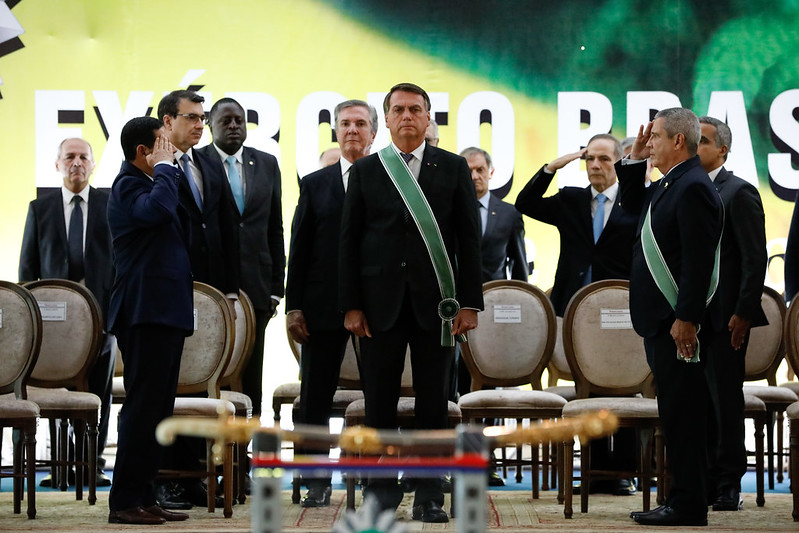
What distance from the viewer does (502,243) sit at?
6887mm

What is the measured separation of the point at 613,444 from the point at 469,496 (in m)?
3.83

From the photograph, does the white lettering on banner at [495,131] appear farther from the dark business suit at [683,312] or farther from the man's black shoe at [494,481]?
the dark business suit at [683,312]

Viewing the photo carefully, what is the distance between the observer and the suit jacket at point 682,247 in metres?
4.45

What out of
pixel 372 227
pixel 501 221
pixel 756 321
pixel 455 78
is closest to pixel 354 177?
pixel 372 227

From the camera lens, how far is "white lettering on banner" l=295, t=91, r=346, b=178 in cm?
784

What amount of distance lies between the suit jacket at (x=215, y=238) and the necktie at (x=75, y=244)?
1.16m

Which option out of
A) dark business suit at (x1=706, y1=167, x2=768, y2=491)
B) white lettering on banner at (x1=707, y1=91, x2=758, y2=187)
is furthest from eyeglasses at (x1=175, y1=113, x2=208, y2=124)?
white lettering on banner at (x1=707, y1=91, x2=758, y2=187)

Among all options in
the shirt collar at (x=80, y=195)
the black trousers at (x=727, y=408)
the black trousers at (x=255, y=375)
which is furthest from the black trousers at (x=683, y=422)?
the shirt collar at (x=80, y=195)

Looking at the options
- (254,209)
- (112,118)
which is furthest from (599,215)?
(112,118)

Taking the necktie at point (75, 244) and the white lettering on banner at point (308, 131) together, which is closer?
the necktie at point (75, 244)

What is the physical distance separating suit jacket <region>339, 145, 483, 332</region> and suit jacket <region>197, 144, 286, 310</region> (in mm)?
1486

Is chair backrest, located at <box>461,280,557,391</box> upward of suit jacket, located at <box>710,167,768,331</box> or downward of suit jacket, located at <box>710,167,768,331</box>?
downward

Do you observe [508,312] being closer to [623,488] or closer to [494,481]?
[623,488]

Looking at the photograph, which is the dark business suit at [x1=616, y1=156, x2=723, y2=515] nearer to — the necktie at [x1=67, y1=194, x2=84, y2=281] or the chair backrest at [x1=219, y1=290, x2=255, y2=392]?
the chair backrest at [x1=219, y1=290, x2=255, y2=392]
